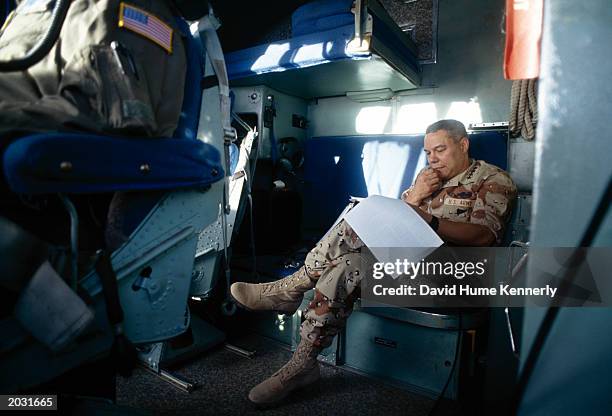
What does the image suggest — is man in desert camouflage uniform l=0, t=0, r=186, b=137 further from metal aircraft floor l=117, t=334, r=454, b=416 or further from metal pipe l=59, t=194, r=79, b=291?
metal aircraft floor l=117, t=334, r=454, b=416

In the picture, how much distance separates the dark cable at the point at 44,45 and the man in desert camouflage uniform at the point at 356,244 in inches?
46.2

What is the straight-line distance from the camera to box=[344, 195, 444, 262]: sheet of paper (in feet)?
4.33

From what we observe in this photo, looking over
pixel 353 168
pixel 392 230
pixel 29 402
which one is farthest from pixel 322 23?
pixel 29 402


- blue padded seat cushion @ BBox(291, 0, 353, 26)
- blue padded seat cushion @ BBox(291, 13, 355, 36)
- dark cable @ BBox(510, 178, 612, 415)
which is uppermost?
blue padded seat cushion @ BBox(291, 0, 353, 26)

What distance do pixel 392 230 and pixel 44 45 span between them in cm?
117

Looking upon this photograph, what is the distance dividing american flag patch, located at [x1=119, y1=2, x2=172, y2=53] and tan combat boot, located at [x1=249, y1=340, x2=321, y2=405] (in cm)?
121

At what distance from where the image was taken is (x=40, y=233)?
0.76 metres

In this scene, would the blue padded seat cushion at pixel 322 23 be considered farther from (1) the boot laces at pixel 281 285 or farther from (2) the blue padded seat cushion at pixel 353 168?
(1) the boot laces at pixel 281 285

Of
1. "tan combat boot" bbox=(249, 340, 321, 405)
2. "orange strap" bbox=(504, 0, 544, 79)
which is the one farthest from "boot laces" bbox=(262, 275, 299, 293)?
"orange strap" bbox=(504, 0, 544, 79)

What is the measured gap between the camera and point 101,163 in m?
0.74

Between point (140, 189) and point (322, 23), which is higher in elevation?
point (322, 23)

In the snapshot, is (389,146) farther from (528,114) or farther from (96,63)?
(96,63)

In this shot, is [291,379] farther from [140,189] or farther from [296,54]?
[296,54]

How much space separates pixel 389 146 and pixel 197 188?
1812 millimetres
